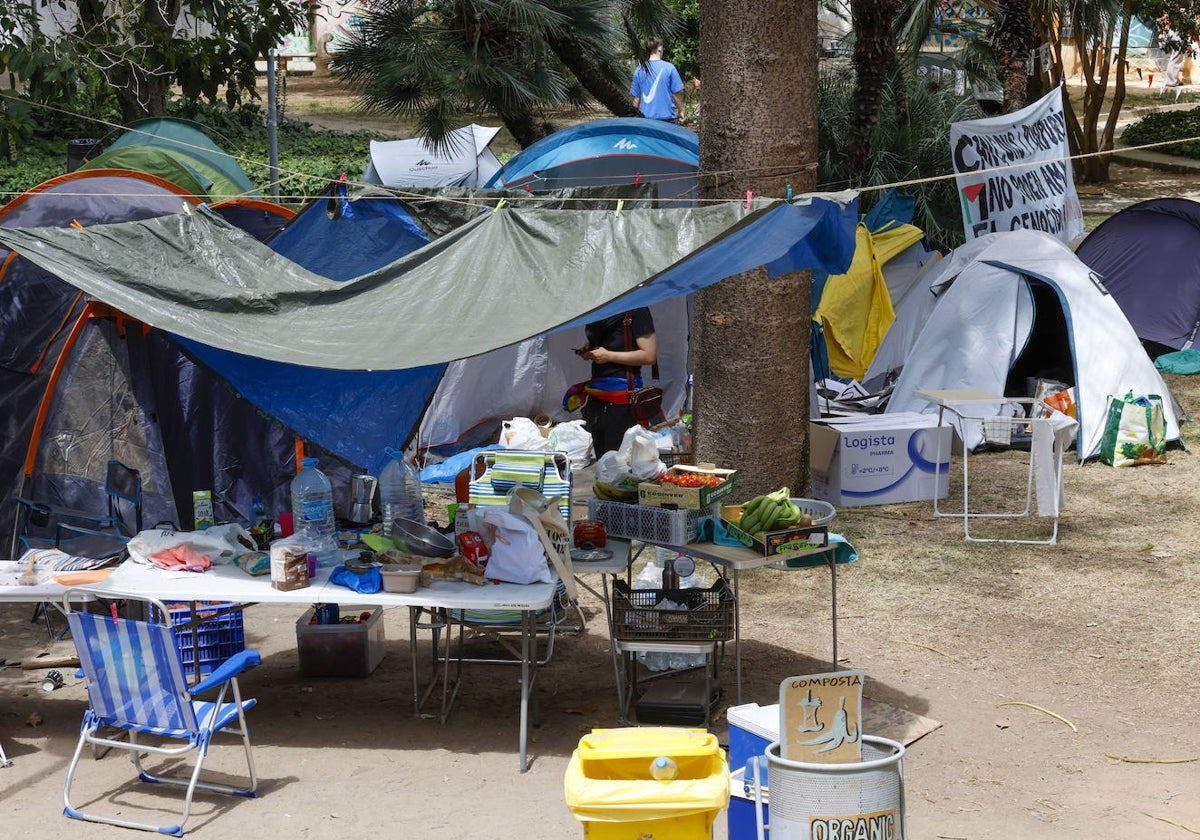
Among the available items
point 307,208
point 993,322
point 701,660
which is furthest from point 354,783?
point 993,322

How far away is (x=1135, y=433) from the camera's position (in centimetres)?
880

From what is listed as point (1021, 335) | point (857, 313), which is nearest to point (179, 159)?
point (857, 313)

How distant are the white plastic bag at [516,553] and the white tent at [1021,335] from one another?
512cm

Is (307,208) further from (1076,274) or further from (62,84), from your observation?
(1076,274)

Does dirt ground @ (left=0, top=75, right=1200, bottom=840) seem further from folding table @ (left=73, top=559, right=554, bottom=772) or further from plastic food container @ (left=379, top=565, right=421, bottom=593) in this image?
plastic food container @ (left=379, top=565, right=421, bottom=593)

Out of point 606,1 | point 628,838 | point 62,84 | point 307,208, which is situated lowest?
point 628,838

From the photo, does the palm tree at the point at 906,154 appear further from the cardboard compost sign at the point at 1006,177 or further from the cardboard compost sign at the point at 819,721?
the cardboard compost sign at the point at 819,721

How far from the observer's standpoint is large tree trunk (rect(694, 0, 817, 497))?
23.2 ft

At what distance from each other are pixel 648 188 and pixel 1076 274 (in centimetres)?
406

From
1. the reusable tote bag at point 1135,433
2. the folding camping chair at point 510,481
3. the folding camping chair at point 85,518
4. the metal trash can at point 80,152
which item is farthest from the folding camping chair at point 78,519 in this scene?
the reusable tote bag at point 1135,433

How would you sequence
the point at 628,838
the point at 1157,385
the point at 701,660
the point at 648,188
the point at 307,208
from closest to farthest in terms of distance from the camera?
the point at 628,838 → the point at 701,660 → the point at 648,188 → the point at 307,208 → the point at 1157,385

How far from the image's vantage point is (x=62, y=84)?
23.1 ft

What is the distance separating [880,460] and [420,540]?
12.8ft

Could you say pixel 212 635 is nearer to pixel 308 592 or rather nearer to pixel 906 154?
pixel 308 592
